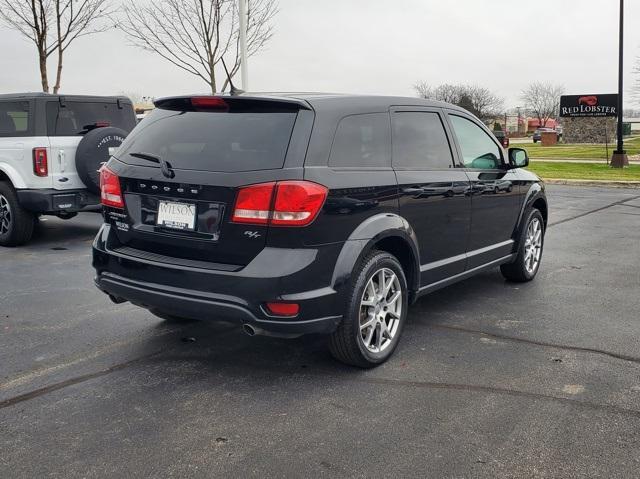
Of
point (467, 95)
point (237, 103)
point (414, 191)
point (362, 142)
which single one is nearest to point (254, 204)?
point (237, 103)

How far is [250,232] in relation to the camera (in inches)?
137

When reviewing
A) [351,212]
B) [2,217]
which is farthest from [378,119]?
[2,217]

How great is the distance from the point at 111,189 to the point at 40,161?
450cm

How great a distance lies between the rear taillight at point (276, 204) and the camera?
Answer: 11.3 feet

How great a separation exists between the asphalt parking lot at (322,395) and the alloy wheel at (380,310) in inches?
6.7

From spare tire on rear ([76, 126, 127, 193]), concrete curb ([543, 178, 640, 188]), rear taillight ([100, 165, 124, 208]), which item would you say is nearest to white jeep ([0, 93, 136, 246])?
spare tire on rear ([76, 126, 127, 193])

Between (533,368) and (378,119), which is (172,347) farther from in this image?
(533,368)

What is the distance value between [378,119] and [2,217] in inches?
239

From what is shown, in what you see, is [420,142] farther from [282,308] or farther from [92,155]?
[92,155]

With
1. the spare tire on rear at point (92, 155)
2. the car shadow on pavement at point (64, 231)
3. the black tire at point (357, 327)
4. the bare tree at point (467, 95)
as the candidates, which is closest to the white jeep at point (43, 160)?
the spare tire on rear at point (92, 155)

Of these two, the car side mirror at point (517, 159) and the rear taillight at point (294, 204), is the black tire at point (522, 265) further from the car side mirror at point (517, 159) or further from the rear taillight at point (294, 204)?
the rear taillight at point (294, 204)

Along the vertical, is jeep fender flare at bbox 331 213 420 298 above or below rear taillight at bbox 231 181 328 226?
below

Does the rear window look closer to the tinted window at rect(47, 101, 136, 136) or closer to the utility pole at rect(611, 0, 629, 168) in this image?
the tinted window at rect(47, 101, 136, 136)

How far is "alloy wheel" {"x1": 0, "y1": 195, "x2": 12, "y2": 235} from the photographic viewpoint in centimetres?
823
